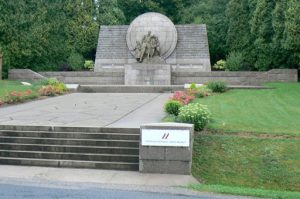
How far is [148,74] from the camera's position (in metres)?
28.9

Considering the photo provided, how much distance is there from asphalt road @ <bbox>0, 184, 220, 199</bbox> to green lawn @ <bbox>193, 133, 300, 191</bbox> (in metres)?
1.87

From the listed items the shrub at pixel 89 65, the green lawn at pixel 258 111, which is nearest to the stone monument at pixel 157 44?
the shrub at pixel 89 65

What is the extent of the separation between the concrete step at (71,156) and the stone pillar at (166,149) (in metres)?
0.51

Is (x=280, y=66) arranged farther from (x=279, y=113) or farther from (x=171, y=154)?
(x=171, y=154)

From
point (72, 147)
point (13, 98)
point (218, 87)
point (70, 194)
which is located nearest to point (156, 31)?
point (218, 87)

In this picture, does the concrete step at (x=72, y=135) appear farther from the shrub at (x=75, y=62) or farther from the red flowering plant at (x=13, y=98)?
the shrub at (x=75, y=62)

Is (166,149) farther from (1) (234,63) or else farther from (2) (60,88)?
(1) (234,63)

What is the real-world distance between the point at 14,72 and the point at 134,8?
17.4 metres

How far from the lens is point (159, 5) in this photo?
43656 millimetres

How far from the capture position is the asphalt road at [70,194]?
23.2 feet

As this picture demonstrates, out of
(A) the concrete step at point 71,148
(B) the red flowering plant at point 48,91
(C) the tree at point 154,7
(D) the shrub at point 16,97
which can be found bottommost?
(A) the concrete step at point 71,148

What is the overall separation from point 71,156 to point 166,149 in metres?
2.25

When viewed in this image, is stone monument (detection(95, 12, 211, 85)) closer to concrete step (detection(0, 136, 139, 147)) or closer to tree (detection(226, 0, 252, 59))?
tree (detection(226, 0, 252, 59))

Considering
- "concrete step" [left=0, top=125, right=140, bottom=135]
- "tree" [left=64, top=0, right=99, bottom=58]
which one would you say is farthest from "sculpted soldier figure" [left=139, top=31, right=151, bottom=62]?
"concrete step" [left=0, top=125, right=140, bottom=135]
